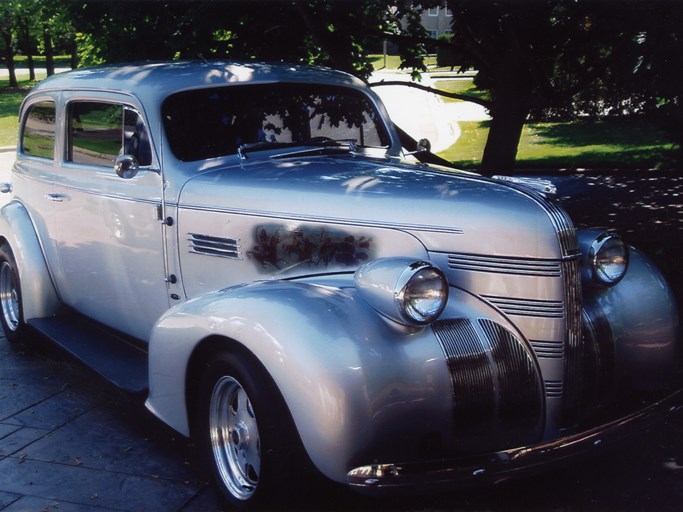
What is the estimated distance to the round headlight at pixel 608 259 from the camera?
364 cm

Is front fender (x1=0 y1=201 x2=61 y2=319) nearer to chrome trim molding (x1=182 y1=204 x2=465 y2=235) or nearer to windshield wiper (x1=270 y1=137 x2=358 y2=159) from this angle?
chrome trim molding (x1=182 y1=204 x2=465 y2=235)

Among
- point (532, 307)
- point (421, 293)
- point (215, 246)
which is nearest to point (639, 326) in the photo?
point (532, 307)

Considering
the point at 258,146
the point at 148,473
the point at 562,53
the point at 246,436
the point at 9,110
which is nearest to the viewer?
the point at 246,436

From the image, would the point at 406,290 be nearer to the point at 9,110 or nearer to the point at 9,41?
the point at 9,110

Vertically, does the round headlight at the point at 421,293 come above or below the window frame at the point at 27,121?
below

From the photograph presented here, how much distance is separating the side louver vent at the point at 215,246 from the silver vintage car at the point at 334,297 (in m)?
0.01

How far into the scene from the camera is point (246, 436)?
3490 mm

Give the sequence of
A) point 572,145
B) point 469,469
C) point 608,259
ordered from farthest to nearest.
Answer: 1. point 572,145
2. point 608,259
3. point 469,469

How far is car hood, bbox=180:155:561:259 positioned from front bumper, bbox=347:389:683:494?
29.3 inches

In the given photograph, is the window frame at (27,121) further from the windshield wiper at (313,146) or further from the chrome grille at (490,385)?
the chrome grille at (490,385)

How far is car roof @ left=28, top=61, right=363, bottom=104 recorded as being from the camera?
4699 millimetres

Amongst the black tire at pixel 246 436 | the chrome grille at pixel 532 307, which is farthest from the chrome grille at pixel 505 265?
the black tire at pixel 246 436

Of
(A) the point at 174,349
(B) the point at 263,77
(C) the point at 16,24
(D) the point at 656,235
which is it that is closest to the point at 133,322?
(A) the point at 174,349

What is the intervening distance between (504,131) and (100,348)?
178 inches
